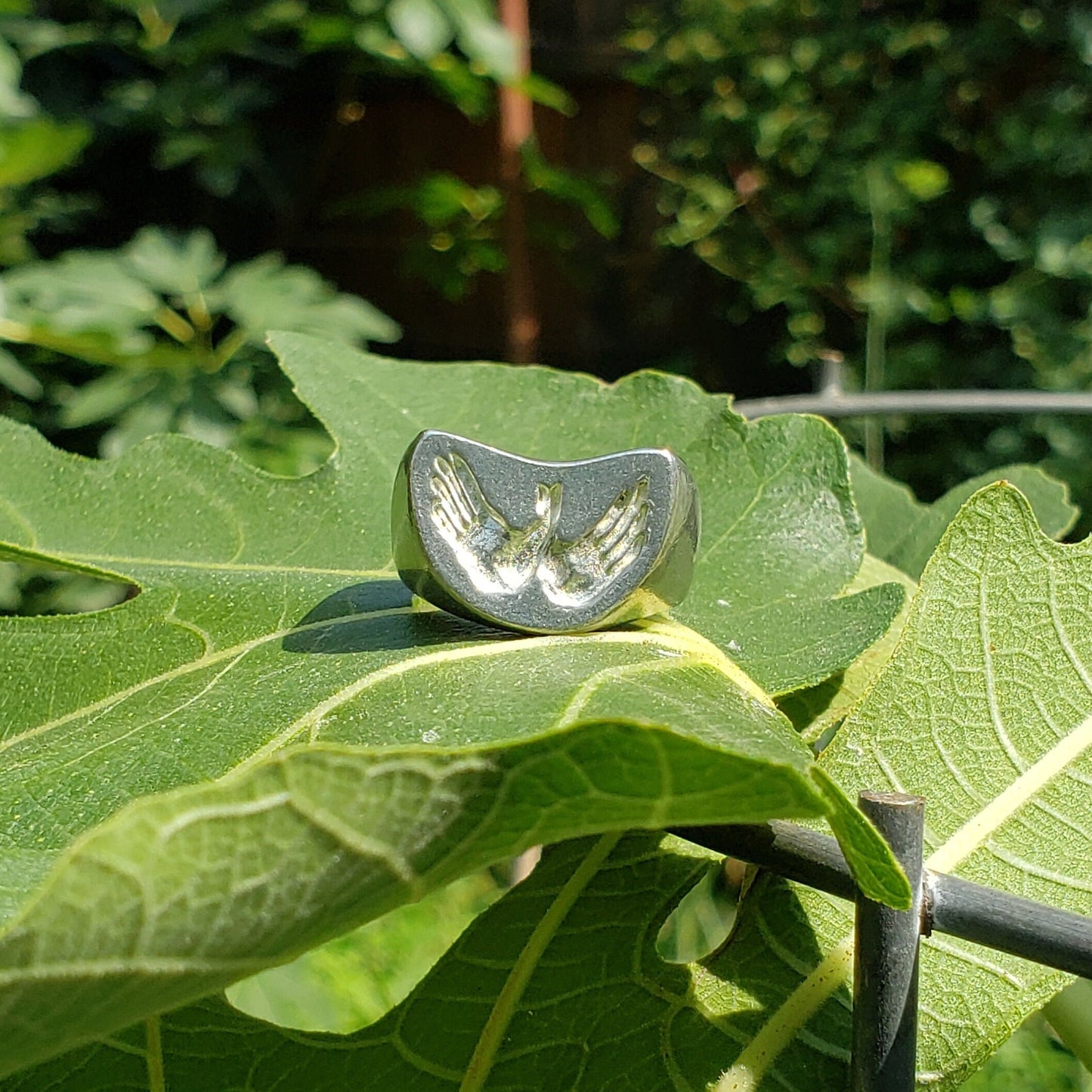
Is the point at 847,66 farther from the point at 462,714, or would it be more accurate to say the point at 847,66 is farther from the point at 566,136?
the point at 462,714

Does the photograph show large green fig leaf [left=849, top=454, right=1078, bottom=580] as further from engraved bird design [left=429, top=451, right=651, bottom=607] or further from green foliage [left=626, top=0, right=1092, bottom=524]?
green foliage [left=626, top=0, right=1092, bottom=524]

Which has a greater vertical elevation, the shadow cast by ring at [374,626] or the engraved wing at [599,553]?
the engraved wing at [599,553]

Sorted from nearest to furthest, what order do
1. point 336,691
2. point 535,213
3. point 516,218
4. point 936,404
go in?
point 336,691, point 936,404, point 516,218, point 535,213

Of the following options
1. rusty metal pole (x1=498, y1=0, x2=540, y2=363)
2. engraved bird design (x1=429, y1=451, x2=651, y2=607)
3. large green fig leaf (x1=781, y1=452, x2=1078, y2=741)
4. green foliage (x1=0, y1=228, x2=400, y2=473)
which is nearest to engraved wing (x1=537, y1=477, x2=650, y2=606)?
engraved bird design (x1=429, y1=451, x2=651, y2=607)

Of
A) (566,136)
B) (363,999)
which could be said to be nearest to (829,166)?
(566,136)

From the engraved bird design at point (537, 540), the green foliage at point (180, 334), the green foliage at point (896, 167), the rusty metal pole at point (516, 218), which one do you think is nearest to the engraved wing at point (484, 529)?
the engraved bird design at point (537, 540)

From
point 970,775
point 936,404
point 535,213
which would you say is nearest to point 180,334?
point 535,213

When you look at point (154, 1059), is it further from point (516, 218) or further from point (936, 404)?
point (516, 218)

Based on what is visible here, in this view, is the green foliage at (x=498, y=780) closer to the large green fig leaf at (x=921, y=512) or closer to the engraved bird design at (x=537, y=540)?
the engraved bird design at (x=537, y=540)

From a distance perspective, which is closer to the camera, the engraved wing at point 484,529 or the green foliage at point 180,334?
the engraved wing at point 484,529
